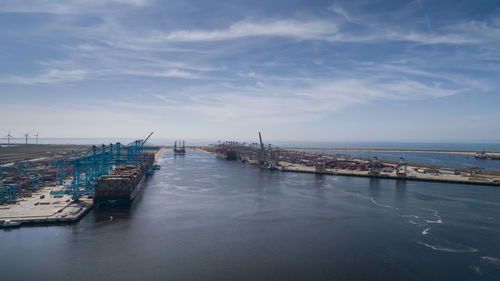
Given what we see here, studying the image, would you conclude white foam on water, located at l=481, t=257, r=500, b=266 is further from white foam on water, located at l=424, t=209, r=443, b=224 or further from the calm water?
white foam on water, located at l=424, t=209, r=443, b=224

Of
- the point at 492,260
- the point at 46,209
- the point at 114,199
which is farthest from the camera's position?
the point at 114,199

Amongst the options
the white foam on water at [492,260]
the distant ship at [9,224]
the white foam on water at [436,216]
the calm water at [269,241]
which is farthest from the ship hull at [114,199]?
the white foam on water at [492,260]

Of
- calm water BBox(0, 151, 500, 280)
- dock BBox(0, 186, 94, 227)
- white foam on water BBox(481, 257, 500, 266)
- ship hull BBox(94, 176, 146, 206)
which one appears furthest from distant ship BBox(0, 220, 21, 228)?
white foam on water BBox(481, 257, 500, 266)

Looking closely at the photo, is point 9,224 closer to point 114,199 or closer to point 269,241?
point 114,199

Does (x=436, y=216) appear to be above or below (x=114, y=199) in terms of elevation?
below

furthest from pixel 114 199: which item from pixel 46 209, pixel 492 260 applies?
pixel 492 260

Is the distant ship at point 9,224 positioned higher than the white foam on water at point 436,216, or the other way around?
the distant ship at point 9,224

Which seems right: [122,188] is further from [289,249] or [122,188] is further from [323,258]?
[323,258]

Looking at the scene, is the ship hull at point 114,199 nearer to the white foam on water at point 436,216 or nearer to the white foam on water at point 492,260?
the white foam on water at point 436,216
